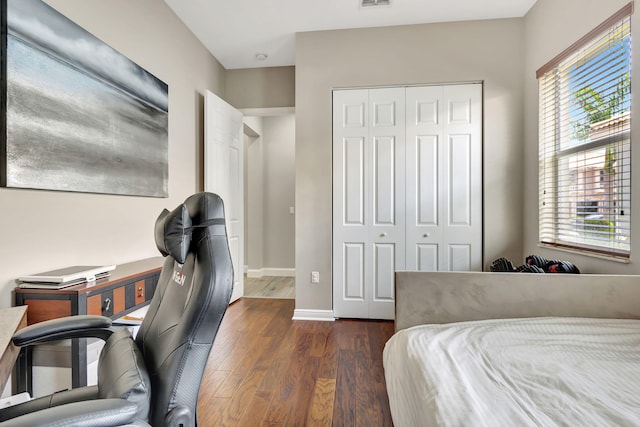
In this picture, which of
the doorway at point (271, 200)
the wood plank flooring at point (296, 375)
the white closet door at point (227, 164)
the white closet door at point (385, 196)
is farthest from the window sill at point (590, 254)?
the doorway at point (271, 200)

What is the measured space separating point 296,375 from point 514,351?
1.41 metres

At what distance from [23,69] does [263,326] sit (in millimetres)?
2485

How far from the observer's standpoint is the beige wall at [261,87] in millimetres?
3887

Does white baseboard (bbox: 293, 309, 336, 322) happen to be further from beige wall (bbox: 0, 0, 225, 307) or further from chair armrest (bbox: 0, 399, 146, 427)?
chair armrest (bbox: 0, 399, 146, 427)

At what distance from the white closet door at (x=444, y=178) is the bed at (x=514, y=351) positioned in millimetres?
1493

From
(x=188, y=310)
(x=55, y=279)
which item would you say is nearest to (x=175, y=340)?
(x=188, y=310)

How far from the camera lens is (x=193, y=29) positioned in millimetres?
3168

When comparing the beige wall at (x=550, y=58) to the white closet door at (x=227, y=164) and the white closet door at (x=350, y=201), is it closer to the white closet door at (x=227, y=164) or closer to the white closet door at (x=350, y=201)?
the white closet door at (x=350, y=201)

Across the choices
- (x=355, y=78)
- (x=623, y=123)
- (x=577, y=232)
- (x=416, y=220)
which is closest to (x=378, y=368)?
(x=416, y=220)

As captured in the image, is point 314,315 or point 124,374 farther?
point 314,315

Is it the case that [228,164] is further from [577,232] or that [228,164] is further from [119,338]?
[577,232]

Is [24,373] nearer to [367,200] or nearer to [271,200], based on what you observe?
[367,200]

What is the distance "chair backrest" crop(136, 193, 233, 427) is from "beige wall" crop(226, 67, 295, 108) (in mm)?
3231

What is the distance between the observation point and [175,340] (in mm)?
837
